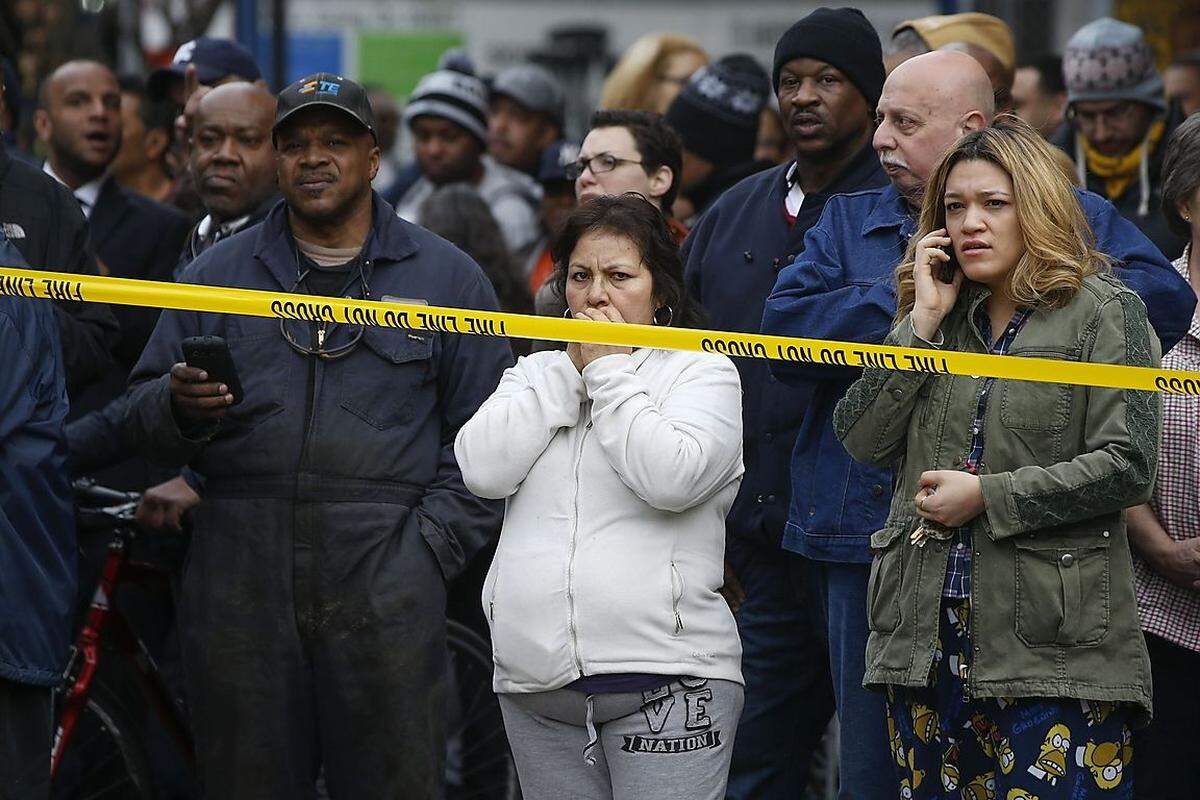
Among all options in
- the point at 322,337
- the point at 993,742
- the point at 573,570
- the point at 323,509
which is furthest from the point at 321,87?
the point at 993,742

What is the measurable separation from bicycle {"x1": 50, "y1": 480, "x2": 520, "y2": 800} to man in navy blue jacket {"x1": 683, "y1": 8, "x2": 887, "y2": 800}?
4.27 ft

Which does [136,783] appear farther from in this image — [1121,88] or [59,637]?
[1121,88]

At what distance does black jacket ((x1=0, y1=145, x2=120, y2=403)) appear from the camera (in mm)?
5840

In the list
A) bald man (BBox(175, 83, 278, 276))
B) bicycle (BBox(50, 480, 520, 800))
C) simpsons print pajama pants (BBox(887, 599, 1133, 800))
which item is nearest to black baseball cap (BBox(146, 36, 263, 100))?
bald man (BBox(175, 83, 278, 276))

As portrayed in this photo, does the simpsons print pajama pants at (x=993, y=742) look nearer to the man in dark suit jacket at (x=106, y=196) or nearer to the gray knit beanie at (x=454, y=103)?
the man in dark suit jacket at (x=106, y=196)

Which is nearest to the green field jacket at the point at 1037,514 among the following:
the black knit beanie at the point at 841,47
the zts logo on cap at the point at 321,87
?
the black knit beanie at the point at 841,47

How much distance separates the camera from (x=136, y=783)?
6293mm

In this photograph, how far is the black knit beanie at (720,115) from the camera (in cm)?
761

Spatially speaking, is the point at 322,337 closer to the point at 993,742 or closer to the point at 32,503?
the point at 32,503

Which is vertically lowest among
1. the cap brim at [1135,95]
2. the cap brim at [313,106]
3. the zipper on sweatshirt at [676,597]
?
the zipper on sweatshirt at [676,597]

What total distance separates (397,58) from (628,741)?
19234 millimetres

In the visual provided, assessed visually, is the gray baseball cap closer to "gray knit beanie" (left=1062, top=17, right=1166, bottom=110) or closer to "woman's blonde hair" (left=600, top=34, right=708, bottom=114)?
"woman's blonde hair" (left=600, top=34, right=708, bottom=114)

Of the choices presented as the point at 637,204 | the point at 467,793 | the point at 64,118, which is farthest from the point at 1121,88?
the point at 64,118

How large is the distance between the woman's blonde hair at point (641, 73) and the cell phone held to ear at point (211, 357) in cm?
398
